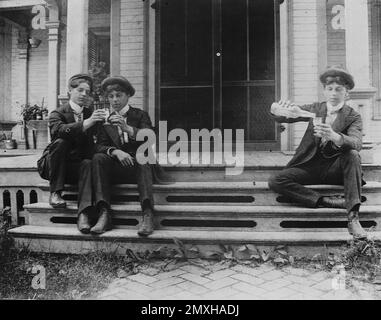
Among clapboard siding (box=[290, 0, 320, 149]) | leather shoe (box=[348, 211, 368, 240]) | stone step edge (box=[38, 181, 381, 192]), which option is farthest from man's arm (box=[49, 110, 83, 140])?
clapboard siding (box=[290, 0, 320, 149])

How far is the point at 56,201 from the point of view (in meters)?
3.32

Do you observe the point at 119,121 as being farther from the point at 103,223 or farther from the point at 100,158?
the point at 103,223

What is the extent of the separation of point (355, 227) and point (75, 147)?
2.50 meters

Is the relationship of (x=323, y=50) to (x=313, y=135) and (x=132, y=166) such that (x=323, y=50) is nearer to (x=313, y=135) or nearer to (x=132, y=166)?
(x=313, y=135)

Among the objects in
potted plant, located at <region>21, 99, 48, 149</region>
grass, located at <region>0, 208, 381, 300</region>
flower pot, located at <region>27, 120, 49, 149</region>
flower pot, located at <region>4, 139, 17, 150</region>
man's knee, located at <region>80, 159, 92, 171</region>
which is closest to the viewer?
grass, located at <region>0, 208, 381, 300</region>

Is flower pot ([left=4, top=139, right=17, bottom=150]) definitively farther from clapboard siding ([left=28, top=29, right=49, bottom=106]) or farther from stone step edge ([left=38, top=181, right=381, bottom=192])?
stone step edge ([left=38, top=181, right=381, bottom=192])

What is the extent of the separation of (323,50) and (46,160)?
4365 mm

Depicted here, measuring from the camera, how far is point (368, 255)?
2.82 metres

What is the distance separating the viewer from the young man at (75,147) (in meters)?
3.21

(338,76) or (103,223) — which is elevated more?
(338,76)

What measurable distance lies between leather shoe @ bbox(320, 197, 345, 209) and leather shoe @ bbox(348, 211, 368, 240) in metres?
0.16

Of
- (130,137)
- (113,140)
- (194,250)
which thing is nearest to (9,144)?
(113,140)

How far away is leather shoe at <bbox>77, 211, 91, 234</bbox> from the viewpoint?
3.15m
